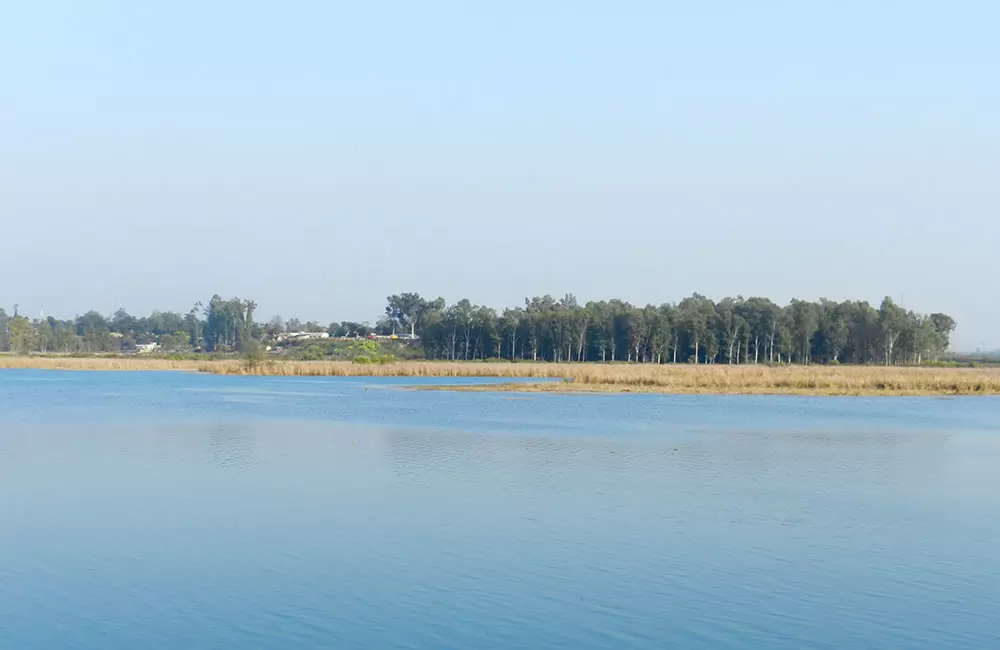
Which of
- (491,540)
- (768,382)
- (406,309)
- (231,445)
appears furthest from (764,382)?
(406,309)

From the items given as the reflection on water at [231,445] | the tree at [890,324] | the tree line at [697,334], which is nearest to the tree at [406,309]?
the tree line at [697,334]

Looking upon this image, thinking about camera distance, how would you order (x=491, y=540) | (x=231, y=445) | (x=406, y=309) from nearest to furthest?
(x=491, y=540)
(x=231, y=445)
(x=406, y=309)

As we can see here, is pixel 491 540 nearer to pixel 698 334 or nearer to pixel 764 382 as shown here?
pixel 764 382

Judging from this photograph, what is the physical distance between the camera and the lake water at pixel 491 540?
9500 millimetres

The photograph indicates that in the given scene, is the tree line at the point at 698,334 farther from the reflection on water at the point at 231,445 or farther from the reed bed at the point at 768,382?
the reflection on water at the point at 231,445

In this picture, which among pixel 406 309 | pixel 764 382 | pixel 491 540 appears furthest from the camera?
pixel 406 309

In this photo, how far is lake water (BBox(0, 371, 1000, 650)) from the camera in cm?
950

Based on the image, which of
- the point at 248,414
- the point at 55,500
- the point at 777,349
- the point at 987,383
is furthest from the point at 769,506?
the point at 777,349

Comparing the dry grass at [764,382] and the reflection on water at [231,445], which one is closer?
the reflection on water at [231,445]

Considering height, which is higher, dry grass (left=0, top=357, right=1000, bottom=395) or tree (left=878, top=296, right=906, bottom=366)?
tree (left=878, top=296, right=906, bottom=366)

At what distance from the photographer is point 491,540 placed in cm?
1318

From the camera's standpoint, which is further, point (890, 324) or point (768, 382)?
point (890, 324)

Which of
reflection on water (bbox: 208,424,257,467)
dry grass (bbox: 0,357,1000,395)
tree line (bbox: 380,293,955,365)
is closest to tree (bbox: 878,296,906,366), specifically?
tree line (bbox: 380,293,955,365)

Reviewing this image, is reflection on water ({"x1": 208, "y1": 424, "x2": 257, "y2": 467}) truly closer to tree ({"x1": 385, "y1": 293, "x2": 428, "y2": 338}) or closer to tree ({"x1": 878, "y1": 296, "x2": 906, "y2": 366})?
tree ({"x1": 878, "y1": 296, "x2": 906, "y2": 366})
